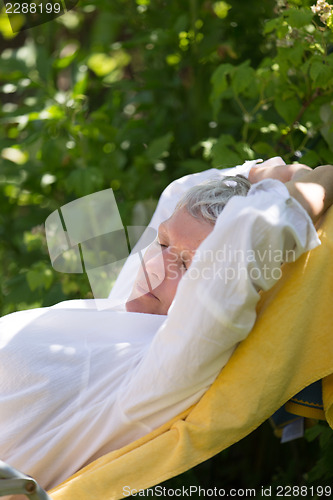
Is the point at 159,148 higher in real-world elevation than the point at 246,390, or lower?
lower

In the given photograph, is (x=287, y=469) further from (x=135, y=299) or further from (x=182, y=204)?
(x=182, y=204)

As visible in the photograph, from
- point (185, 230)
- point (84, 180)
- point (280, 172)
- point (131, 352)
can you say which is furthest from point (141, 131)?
point (131, 352)

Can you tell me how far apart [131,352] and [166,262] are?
187 millimetres

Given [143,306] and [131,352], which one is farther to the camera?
[143,306]

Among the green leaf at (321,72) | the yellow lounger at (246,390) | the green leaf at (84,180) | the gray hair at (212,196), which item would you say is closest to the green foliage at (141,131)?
the green leaf at (84,180)

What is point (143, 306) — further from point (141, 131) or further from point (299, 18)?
point (141, 131)

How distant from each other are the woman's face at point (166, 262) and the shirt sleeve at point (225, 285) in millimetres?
163

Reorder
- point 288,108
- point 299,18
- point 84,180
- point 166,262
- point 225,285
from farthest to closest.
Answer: point 84,180 → point 288,108 → point 299,18 → point 166,262 → point 225,285

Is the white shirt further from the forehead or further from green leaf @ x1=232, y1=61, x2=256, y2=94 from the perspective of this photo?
green leaf @ x1=232, y1=61, x2=256, y2=94

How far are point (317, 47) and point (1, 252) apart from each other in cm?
141

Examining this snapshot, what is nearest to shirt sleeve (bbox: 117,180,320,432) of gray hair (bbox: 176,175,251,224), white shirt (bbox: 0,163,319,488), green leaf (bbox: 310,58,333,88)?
white shirt (bbox: 0,163,319,488)

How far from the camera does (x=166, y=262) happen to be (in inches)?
46.8

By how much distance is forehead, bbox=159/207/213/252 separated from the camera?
1.13 m

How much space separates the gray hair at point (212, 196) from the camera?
44.9 inches
